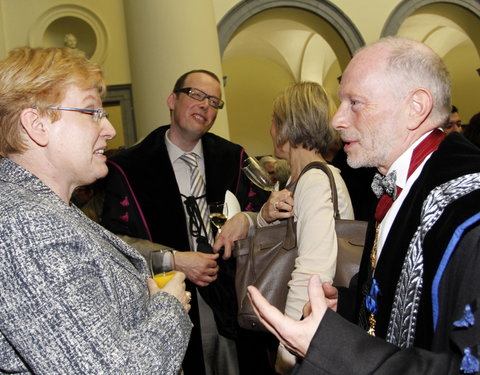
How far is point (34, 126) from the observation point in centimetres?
146

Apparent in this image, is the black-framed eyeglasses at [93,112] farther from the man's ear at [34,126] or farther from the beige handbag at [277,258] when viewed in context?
the beige handbag at [277,258]

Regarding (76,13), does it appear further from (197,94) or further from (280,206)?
(280,206)

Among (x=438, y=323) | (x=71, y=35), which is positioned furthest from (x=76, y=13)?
(x=438, y=323)

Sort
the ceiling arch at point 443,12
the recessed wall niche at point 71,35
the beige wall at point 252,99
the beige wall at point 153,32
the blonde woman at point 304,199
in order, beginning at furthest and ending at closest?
the beige wall at point 252,99 → the ceiling arch at point 443,12 → the recessed wall niche at point 71,35 → the beige wall at point 153,32 → the blonde woman at point 304,199

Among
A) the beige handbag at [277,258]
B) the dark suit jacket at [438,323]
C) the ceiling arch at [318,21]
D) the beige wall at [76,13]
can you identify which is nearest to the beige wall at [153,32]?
the beige wall at [76,13]

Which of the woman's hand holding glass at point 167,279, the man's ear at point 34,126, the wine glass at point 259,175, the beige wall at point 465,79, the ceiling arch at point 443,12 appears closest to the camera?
the man's ear at point 34,126

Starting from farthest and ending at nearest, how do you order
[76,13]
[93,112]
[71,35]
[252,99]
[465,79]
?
[252,99], [465,79], [71,35], [76,13], [93,112]

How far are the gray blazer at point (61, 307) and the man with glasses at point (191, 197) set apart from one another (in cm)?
121

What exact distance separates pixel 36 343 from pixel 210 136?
215 centimetres

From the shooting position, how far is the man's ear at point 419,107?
5.05 ft

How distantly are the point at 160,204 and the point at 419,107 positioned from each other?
1589 millimetres

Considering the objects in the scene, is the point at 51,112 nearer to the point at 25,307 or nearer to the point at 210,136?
the point at 25,307

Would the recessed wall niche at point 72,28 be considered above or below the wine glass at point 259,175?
above

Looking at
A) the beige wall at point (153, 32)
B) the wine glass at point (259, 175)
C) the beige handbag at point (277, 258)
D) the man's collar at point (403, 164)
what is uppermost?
the beige wall at point (153, 32)
